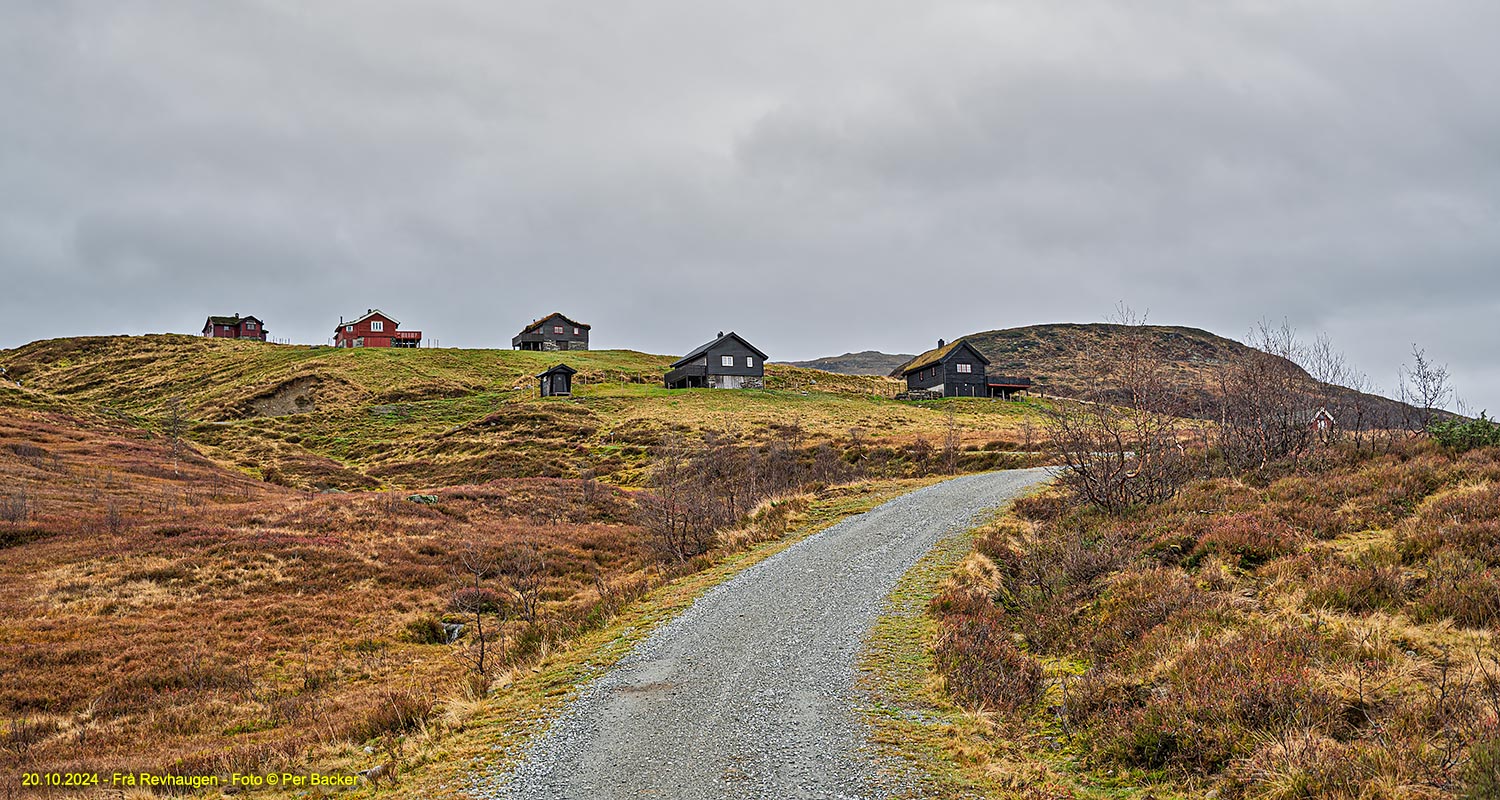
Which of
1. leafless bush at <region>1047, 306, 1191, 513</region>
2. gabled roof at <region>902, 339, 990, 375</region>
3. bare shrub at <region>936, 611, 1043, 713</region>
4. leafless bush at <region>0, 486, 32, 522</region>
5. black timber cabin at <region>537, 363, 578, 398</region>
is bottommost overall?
leafless bush at <region>0, 486, 32, 522</region>

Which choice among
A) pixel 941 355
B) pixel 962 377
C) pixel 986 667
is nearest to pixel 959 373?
pixel 962 377

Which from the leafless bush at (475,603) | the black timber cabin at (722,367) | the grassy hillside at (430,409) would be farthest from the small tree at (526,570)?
the black timber cabin at (722,367)

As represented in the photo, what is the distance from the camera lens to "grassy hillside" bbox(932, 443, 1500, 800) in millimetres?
5910

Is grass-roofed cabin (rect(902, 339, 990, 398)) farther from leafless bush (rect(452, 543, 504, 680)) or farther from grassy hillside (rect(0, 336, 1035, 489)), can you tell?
leafless bush (rect(452, 543, 504, 680))

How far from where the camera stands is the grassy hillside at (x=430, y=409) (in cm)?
5298

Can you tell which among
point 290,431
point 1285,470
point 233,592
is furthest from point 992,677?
point 290,431

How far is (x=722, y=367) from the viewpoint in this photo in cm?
8675

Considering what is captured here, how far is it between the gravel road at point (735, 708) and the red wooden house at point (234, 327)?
14259 centimetres

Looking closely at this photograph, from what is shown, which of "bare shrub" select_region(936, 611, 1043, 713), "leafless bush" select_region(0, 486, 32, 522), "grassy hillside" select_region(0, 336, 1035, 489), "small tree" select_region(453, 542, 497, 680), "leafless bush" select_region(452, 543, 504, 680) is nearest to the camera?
"bare shrub" select_region(936, 611, 1043, 713)

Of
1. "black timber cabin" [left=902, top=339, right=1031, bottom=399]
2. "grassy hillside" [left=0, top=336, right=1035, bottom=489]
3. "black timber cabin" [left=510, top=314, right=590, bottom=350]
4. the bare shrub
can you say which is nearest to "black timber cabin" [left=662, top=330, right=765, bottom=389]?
"grassy hillside" [left=0, top=336, right=1035, bottom=489]

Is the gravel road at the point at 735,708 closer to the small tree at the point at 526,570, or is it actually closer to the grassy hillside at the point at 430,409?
the small tree at the point at 526,570

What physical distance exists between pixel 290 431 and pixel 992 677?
7462cm

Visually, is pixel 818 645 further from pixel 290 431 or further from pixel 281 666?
pixel 290 431

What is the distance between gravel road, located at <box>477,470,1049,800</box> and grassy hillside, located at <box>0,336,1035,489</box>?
1307 inches
